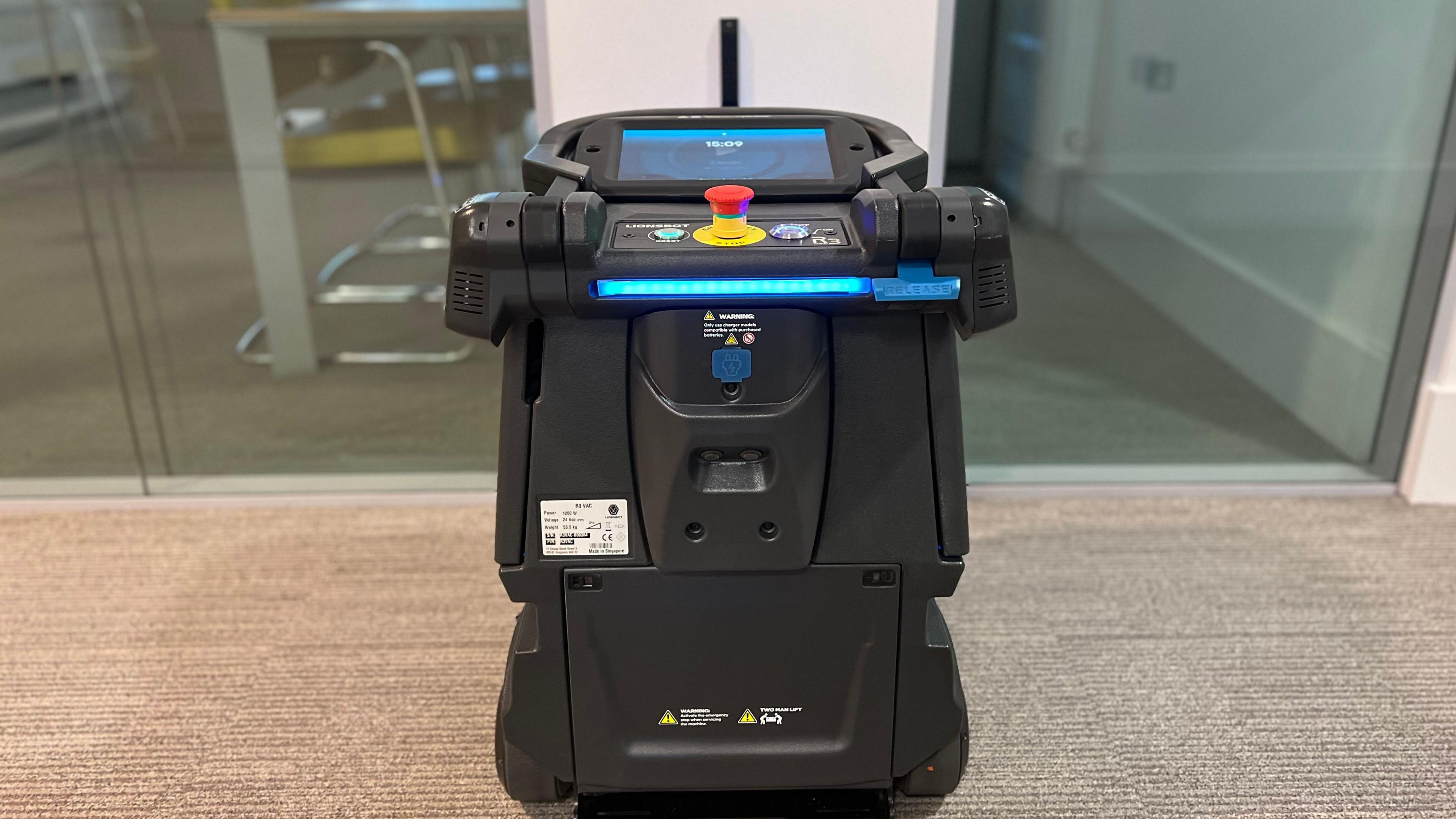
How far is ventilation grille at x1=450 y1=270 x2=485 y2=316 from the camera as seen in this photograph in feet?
3.28

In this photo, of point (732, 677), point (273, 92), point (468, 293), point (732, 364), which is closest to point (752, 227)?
point (732, 364)

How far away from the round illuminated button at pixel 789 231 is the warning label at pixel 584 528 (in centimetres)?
32

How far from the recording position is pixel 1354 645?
5.25ft

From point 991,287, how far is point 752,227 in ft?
0.78

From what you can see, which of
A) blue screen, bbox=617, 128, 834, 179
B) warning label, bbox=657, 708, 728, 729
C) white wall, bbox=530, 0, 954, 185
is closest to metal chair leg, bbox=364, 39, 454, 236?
white wall, bbox=530, 0, 954, 185

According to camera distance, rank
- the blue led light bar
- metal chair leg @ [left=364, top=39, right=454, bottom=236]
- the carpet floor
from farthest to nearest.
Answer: metal chair leg @ [left=364, top=39, right=454, bottom=236] → the carpet floor → the blue led light bar

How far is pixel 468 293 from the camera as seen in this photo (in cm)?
100

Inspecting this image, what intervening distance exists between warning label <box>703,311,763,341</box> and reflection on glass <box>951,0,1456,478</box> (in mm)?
1006

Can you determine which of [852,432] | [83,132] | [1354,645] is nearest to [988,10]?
[852,432]

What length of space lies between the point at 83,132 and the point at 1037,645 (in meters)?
1.87

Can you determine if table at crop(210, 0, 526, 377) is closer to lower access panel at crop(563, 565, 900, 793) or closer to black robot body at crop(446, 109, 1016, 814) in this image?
black robot body at crop(446, 109, 1016, 814)

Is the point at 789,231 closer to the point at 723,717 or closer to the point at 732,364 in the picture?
the point at 732,364

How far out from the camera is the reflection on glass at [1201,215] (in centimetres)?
186

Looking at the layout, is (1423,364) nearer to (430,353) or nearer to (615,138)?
(615,138)
